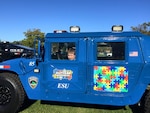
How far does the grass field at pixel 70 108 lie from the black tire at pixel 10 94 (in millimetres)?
475

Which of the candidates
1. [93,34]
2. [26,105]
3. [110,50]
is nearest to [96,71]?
[110,50]

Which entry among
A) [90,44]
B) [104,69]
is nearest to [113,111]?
[104,69]

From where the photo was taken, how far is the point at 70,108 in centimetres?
704

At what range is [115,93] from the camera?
19.6ft

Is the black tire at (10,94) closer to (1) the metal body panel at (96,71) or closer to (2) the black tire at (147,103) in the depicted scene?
(1) the metal body panel at (96,71)

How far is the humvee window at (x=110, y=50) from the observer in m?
5.96

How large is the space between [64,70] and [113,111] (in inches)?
67.2

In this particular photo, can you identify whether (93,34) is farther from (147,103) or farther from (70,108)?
(70,108)

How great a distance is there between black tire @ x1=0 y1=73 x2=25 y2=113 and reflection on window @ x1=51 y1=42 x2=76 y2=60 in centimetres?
112

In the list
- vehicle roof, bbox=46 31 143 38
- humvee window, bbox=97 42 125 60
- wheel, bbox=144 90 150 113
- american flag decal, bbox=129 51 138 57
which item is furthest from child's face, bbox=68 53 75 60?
wheel, bbox=144 90 150 113

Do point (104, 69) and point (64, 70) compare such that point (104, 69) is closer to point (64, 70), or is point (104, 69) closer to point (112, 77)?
point (112, 77)

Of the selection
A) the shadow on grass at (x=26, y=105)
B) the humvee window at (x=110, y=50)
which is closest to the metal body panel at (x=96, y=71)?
the humvee window at (x=110, y=50)

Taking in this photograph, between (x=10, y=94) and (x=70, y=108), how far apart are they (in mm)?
1596

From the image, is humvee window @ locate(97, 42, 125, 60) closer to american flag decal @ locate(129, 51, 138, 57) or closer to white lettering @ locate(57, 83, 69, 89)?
american flag decal @ locate(129, 51, 138, 57)
